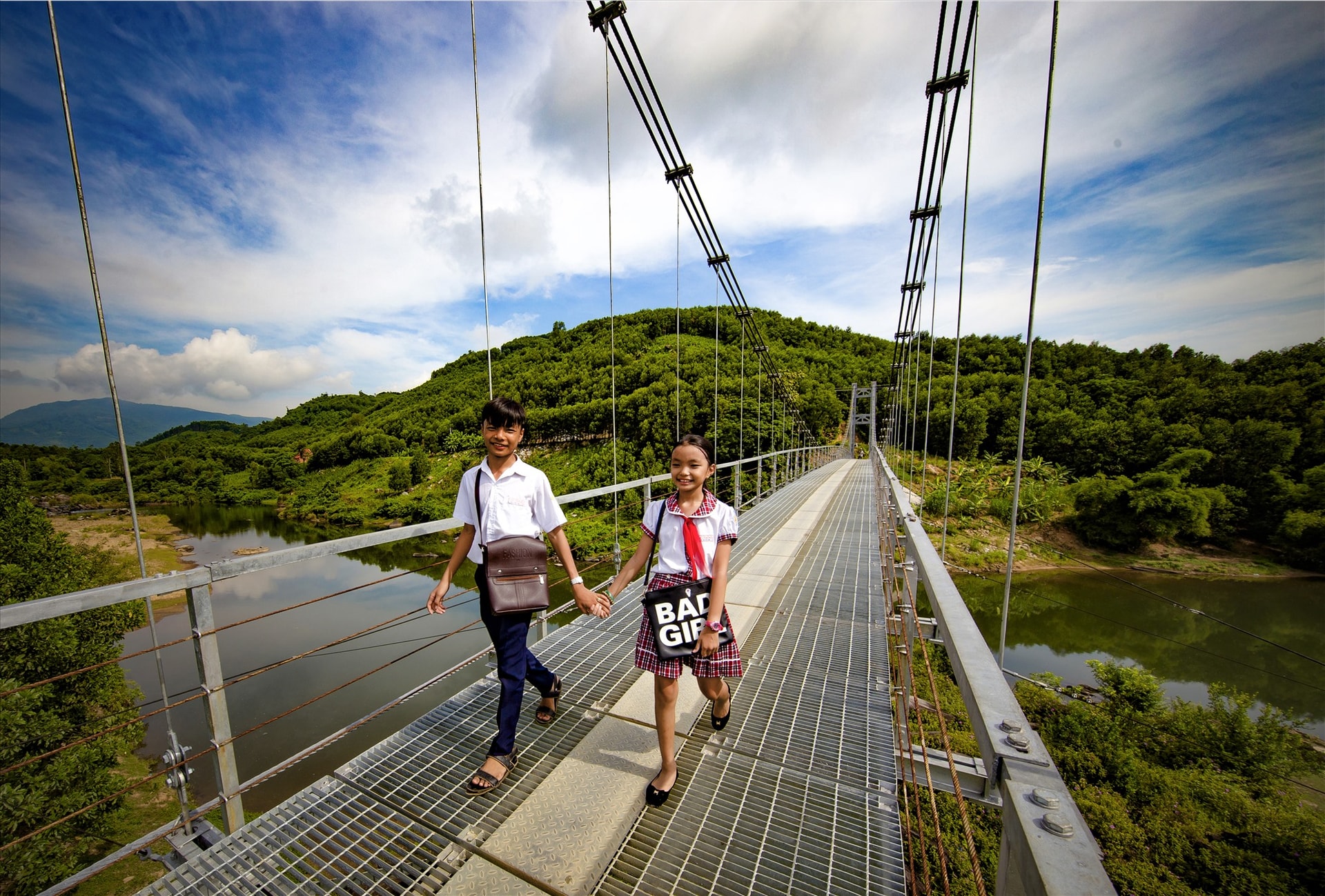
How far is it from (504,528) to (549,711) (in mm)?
940

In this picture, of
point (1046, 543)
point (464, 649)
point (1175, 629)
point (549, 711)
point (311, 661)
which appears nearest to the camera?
point (549, 711)

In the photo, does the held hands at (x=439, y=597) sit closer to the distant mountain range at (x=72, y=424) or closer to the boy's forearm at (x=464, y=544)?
the boy's forearm at (x=464, y=544)

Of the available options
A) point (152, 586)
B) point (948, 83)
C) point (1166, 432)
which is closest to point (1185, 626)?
point (1166, 432)

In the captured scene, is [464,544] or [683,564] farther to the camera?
[464,544]

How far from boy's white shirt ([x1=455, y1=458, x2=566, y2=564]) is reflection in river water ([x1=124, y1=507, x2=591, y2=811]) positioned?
5.99 m

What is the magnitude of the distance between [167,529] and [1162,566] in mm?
82165

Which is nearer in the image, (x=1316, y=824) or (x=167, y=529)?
(x=1316, y=824)

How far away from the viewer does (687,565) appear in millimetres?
1756

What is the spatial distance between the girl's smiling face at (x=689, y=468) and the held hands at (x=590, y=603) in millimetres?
575

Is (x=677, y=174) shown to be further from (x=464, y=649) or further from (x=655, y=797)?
(x=464, y=649)

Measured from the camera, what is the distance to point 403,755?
2.08 metres

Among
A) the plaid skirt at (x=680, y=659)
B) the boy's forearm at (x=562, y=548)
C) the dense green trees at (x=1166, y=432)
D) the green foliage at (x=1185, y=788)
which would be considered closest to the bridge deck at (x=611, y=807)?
the plaid skirt at (x=680, y=659)

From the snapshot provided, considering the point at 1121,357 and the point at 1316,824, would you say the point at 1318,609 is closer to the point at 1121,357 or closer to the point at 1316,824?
the point at 1316,824

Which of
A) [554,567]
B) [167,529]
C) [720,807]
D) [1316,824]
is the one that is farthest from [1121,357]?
[167,529]
